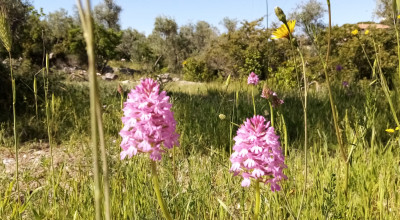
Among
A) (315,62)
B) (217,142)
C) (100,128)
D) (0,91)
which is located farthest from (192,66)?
(100,128)

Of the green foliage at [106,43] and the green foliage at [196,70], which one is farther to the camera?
the green foliage at [106,43]

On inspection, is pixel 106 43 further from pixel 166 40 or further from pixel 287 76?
pixel 287 76

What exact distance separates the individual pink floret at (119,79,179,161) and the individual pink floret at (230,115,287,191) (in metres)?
0.23

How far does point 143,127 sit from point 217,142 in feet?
7.97

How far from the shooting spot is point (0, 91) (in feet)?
17.1

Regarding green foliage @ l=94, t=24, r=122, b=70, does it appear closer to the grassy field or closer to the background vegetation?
the background vegetation

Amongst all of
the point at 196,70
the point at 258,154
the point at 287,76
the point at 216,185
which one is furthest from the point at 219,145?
the point at 196,70

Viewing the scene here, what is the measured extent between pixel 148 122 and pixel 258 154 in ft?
1.19

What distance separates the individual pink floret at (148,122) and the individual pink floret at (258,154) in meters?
0.23

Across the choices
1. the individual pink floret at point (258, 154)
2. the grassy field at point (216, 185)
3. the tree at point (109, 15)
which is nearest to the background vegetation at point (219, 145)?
the grassy field at point (216, 185)

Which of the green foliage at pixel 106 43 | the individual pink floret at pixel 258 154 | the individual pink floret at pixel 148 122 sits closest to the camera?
the individual pink floret at pixel 148 122

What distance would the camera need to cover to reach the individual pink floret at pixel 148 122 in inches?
35.3

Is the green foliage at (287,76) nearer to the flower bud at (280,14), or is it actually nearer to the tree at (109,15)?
the flower bud at (280,14)

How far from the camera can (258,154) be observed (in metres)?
1.02
